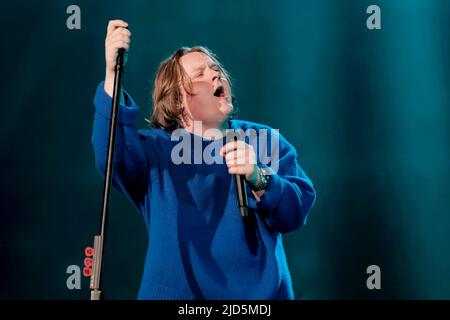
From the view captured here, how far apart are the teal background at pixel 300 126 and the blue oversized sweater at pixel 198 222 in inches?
41.7

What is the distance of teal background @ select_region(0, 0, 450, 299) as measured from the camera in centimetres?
209

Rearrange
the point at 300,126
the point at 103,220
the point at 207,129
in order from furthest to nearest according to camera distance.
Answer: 1. the point at 300,126
2. the point at 207,129
3. the point at 103,220

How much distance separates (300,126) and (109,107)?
4.19ft

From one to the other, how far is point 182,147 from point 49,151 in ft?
3.71

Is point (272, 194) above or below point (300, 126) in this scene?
below

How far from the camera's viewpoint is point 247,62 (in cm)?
214

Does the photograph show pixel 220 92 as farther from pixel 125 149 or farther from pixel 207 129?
pixel 125 149

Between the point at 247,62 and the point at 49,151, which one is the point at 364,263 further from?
the point at 49,151

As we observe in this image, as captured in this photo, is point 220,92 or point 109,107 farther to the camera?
point 220,92

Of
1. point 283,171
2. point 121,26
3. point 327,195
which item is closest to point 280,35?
point 327,195

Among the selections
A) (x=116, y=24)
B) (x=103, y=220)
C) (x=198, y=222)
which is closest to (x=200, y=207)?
(x=198, y=222)

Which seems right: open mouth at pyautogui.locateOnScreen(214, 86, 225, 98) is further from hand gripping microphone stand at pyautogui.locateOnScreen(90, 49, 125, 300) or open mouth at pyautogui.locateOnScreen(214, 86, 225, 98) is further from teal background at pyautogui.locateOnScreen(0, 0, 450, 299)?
teal background at pyautogui.locateOnScreen(0, 0, 450, 299)

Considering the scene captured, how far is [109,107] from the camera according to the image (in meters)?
0.97

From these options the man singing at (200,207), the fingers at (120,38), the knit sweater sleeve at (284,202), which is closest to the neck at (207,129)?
the man singing at (200,207)
